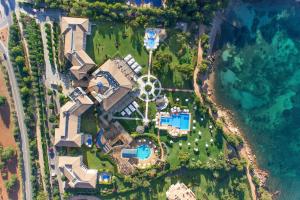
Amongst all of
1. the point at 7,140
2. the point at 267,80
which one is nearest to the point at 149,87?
the point at 267,80

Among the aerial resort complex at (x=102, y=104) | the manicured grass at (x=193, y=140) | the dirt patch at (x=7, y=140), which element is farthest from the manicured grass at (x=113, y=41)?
the dirt patch at (x=7, y=140)

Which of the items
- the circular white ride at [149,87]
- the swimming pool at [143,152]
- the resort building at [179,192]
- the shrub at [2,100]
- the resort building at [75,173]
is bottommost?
the resort building at [179,192]

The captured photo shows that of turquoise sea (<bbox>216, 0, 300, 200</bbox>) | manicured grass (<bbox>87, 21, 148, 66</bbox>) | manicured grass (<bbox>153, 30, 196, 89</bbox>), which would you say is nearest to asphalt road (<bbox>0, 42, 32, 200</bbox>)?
manicured grass (<bbox>87, 21, 148, 66</bbox>)

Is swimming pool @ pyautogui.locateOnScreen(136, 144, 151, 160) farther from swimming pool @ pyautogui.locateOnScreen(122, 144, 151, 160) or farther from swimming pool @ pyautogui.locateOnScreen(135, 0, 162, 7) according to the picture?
swimming pool @ pyautogui.locateOnScreen(135, 0, 162, 7)

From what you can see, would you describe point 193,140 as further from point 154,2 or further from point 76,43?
point 76,43

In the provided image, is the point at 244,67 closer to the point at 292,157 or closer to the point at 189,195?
the point at 292,157

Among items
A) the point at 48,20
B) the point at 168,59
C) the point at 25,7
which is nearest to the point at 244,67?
the point at 168,59

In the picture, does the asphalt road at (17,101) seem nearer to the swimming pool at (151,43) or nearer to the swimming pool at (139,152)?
the swimming pool at (139,152)
